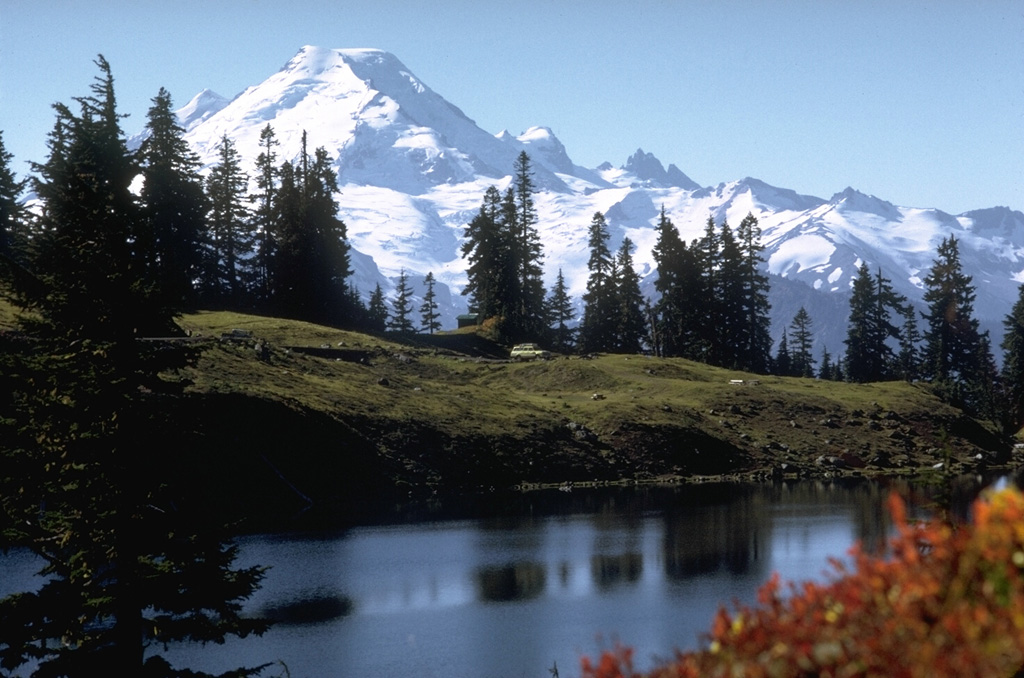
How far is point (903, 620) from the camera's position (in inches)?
252

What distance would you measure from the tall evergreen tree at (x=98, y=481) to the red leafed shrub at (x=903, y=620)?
64.0ft

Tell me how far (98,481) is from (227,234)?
102899mm

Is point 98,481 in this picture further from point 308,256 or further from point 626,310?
point 626,310

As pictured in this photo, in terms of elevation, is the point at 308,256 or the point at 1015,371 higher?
the point at 308,256

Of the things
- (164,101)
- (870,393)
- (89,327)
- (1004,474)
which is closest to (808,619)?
(89,327)

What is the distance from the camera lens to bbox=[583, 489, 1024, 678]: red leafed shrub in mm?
6023

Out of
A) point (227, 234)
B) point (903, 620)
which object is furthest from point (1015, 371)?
point (903, 620)

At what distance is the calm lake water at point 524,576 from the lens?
35750mm

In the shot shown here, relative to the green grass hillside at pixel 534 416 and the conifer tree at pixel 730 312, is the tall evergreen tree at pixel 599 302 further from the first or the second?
the green grass hillside at pixel 534 416

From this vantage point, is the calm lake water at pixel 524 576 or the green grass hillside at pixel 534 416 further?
the green grass hillside at pixel 534 416

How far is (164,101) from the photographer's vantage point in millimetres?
112062

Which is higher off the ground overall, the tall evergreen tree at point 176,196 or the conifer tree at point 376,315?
the tall evergreen tree at point 176,196

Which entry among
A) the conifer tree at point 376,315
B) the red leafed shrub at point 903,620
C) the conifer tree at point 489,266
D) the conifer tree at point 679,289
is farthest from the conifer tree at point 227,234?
the red leafed shrub at point 903,620

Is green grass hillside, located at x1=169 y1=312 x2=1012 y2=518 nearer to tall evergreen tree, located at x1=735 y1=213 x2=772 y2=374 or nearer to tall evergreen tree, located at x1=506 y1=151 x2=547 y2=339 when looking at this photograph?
tall evergreen tree, located at x1=506 y1=151 x2=547 y2=339
